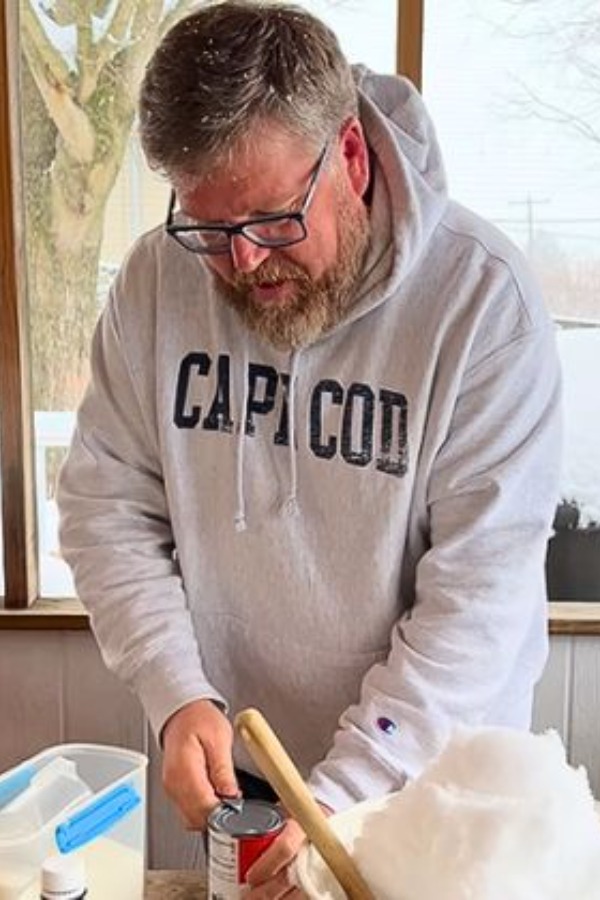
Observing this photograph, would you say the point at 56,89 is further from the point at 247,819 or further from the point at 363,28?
the point at 247,819

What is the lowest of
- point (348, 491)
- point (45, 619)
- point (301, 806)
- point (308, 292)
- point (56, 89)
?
A: point (45, 619)

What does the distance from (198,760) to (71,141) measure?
901mm

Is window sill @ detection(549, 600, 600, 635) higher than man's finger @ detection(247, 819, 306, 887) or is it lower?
lower

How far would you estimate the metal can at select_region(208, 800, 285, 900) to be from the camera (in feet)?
2.80

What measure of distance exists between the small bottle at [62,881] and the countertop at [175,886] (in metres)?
0.17

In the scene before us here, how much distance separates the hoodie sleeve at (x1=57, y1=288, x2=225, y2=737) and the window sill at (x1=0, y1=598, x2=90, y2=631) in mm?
414

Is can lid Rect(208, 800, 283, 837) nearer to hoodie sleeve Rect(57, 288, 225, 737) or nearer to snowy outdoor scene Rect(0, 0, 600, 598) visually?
hoodie sleeve Rect(57, 288, 225, 737)

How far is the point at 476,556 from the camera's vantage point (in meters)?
1.08

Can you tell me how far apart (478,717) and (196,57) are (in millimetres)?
625

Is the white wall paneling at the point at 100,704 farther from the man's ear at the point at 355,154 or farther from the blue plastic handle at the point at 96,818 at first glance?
the man's ear at the point at 355,154

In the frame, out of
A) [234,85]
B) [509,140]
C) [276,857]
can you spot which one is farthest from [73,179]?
[276,857]

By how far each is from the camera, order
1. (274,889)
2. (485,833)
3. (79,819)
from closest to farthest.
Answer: (485,833), (274,889), (79,819)

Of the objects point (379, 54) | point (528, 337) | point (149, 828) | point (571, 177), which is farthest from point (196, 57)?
point (149, 828)

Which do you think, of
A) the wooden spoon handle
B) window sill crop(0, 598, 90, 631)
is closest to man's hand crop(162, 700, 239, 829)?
the wooden spoon handle
